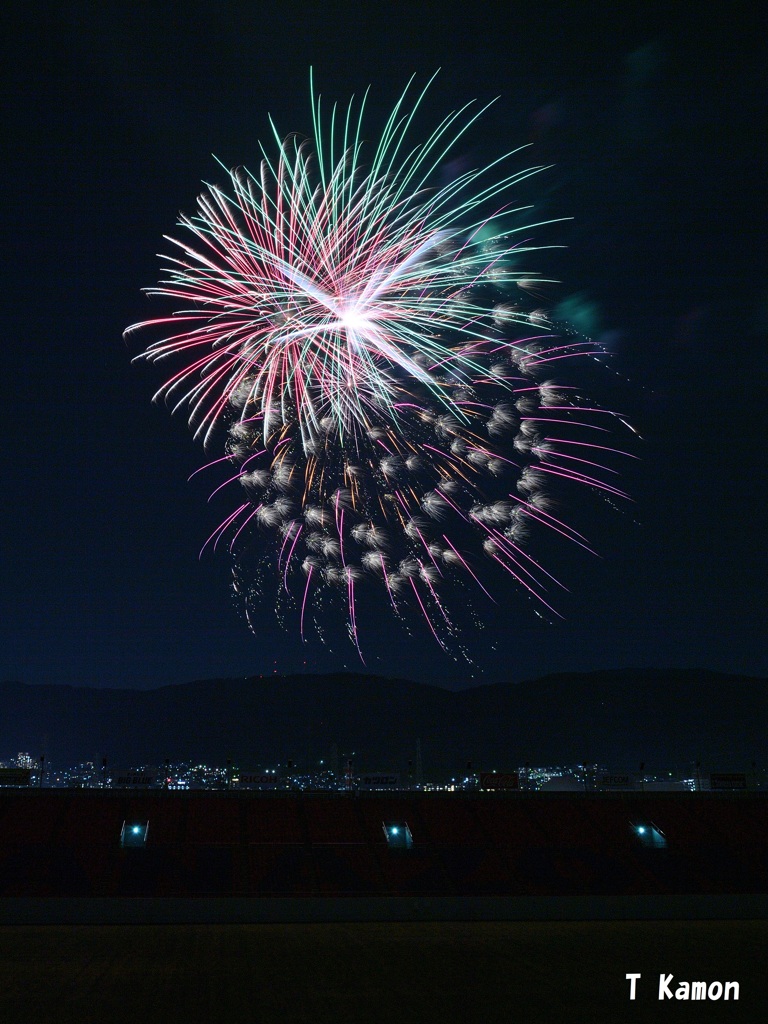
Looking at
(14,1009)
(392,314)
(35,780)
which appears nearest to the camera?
(14,1009)

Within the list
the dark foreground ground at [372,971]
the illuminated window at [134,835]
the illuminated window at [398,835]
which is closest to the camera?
the dark foreground ground at [372,971]

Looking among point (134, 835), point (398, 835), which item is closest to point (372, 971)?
point (398, 835)

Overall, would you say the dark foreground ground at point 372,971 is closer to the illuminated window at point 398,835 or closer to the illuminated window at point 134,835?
the illuminated window at point 134,835

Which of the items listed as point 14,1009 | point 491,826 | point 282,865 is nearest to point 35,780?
point 282,865

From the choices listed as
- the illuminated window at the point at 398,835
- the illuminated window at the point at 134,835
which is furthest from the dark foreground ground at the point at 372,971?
the illuminated window at the point at 398,835

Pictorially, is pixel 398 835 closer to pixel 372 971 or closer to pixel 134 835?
pixel 134 835

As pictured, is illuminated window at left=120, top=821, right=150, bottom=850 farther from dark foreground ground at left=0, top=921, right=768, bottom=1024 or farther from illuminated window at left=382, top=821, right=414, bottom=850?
illuminated window at left=382, top=821, right=414, bottom=850

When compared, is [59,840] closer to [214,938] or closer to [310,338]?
[214,938]
